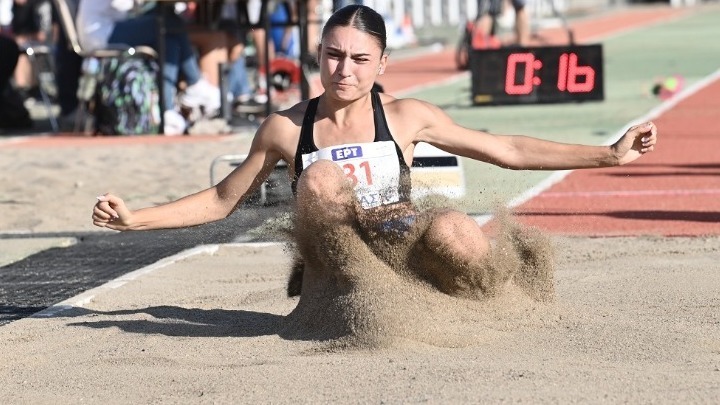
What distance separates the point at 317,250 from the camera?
5.57 meters

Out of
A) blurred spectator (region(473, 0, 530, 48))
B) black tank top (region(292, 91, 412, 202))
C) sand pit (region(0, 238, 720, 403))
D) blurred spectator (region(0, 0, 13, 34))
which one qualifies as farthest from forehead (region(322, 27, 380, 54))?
blurred spectator (region(0, 0, 13, 34))

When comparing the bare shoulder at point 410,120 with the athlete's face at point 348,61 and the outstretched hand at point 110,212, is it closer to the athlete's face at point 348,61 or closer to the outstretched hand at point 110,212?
the athlete's face at point 348,61

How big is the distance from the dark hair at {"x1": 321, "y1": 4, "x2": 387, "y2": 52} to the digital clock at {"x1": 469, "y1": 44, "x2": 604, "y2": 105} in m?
9.69

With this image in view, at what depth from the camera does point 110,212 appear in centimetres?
537

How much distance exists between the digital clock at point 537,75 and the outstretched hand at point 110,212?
1021 cm

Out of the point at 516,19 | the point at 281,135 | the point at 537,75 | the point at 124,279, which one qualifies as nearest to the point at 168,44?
the point at 537,75

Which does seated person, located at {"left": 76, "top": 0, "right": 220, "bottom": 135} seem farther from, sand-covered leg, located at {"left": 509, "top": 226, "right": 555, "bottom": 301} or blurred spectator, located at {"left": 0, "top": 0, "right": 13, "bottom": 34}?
sand-covered leg, located at {"left": 509, "top": 226, "right": 555, "bottom": 301}

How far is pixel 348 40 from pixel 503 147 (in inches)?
30.6

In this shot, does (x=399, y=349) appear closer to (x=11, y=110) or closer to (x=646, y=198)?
(x=646, y=198)

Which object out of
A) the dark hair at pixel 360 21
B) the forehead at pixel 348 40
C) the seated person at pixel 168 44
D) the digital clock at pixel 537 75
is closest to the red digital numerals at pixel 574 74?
the digital clock at pixel 537 75

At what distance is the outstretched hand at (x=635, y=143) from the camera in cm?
566

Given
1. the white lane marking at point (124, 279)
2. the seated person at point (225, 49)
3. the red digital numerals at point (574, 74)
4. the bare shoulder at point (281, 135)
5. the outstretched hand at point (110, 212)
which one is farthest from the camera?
the seated person at point (225, 49)

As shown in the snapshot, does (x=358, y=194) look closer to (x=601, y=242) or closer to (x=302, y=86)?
(x=601, y=242)

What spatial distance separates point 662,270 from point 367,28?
225 centimetres
